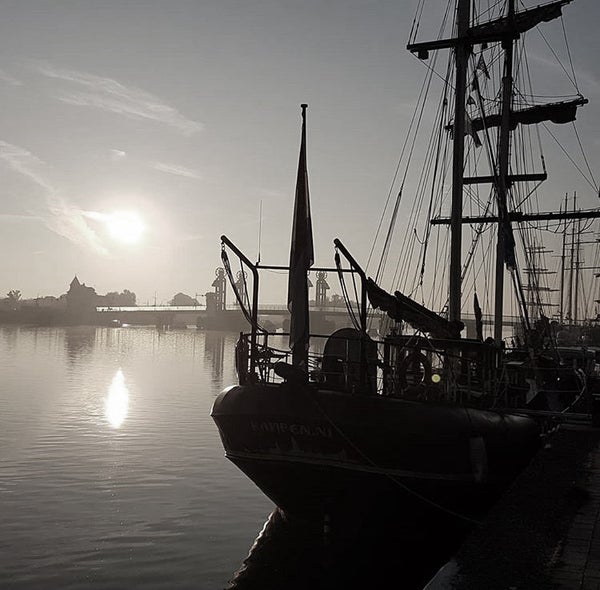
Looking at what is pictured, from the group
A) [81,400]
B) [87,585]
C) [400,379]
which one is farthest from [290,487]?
[81,400]

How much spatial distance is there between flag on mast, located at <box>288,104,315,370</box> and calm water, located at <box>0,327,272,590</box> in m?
5.08

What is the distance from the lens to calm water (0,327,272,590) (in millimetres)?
13914

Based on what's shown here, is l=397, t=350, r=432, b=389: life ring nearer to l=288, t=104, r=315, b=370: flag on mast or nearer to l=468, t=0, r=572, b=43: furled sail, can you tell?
l=288, t=104, r=315, b=370: flag on mast

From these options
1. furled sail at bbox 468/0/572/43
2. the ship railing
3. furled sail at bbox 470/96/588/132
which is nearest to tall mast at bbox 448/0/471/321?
the ship railing

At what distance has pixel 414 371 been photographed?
17.0m

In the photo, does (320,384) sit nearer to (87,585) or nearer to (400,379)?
(400,379)

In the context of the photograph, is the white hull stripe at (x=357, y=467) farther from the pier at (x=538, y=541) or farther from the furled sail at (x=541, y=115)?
the furled sail at (x=541, y=115)

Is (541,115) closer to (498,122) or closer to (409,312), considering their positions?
(498,122)

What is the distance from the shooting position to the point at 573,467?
607 inches

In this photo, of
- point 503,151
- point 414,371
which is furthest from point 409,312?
point 503,151

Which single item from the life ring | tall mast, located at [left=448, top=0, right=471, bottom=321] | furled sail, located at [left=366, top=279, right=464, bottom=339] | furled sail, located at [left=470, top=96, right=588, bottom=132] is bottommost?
the life ring

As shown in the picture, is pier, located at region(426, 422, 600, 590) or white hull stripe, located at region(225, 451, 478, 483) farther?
white hull stripe, located at region(225, 451, 478, 483)

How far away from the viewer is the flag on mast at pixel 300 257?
1465cm

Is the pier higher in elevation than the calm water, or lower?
higher
